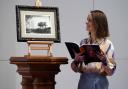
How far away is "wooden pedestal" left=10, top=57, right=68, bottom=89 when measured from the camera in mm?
2043

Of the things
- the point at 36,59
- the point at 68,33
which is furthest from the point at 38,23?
the point at 68,33

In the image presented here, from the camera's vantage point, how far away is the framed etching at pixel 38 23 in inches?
90.2

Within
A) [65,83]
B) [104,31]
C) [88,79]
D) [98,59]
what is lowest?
[65,83]

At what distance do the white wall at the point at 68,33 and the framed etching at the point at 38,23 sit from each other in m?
1.05

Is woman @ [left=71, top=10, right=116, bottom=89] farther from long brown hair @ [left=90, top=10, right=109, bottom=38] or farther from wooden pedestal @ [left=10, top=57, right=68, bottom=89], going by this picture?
wooden pedestal @ [left=10, top=57, right=68, bottom=89]

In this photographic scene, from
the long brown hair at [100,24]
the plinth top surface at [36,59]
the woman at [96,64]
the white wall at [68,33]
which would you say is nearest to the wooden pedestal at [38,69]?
the plinth top surface at [36,59]

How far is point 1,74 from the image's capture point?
3305 mm

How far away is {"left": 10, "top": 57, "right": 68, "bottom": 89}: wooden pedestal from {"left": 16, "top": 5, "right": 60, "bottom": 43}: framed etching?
25cm

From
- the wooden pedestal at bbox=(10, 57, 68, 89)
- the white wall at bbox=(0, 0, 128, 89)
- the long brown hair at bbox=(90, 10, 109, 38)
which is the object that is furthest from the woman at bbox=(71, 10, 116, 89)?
the white wall at bbox=(0, 0, 128, 89)

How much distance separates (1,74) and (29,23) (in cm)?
113

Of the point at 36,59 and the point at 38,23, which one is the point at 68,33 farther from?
the point at 36,59

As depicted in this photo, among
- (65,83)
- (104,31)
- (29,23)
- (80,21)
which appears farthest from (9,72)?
(104,31)

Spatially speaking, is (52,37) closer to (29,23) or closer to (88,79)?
(29,23)

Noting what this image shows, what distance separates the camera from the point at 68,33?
3.52 meters
